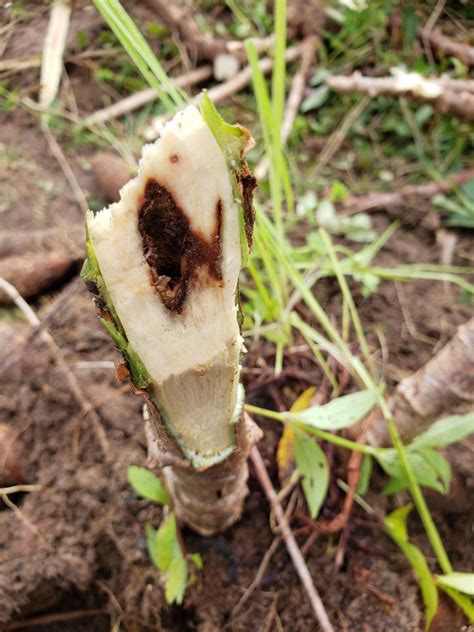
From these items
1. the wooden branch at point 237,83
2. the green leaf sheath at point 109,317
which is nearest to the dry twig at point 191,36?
the wooden branch at point 237,83

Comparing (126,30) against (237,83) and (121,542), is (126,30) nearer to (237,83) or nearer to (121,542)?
(121,542)

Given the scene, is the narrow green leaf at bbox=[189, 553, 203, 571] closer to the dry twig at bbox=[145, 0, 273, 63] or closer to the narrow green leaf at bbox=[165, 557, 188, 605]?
→ the narrow green leaf at bbox=[165, 557, 188, 605]

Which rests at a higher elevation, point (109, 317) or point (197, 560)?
point (109, 317)

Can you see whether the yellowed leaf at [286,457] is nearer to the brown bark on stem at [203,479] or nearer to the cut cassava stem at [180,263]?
the brown bark on stem at [203,479]

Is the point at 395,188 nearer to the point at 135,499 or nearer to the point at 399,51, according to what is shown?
the point at 399,51

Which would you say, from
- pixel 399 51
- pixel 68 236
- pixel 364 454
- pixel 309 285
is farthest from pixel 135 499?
pixel 399 51

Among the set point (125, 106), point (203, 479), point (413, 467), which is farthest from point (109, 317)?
point (125, 106)
